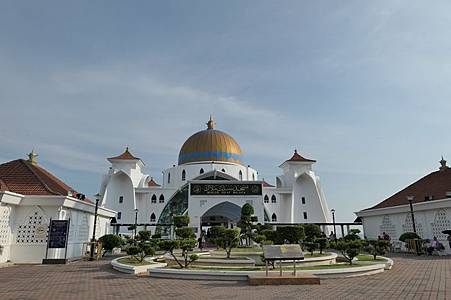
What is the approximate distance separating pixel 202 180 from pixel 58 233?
19066 mm

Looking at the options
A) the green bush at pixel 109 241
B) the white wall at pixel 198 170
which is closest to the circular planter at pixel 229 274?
the green bush at pixel 109 241

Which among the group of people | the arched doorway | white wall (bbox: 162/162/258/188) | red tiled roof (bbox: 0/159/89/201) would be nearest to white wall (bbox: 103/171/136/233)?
white wall (bbox: 162/162/258/188)

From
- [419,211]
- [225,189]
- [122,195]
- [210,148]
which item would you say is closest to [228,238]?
[419,211]

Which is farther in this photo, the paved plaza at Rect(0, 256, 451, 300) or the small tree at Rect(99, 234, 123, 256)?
the small tree at Rect(99, 234, 123, 256)

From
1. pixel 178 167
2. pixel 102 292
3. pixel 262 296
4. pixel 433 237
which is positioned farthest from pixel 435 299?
pixel 178 167

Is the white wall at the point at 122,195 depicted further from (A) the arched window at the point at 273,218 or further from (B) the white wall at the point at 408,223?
(B) the white wall at the point at 408,223

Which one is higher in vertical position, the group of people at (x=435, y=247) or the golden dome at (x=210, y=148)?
the golden dome at (x=210, y=148)

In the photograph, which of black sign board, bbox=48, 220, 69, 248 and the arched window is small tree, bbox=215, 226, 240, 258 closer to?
black sign board, bbox=48, 220, 69, 248

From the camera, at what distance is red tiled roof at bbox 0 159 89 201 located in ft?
52.8

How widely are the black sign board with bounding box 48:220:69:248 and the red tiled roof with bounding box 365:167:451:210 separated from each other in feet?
64.7

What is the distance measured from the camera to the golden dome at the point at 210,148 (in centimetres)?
3876

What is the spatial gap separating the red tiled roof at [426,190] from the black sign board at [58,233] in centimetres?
1973

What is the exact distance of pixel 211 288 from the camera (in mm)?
7980

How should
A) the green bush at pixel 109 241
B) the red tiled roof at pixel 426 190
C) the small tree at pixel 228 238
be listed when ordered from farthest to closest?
the red tiled roof at pixel 426 190
the green bush at pixel 109 241
the small tree at pixel 228 238
